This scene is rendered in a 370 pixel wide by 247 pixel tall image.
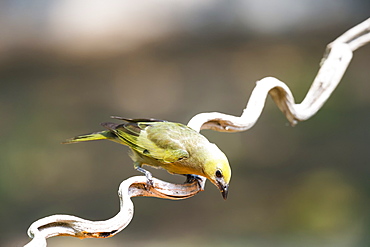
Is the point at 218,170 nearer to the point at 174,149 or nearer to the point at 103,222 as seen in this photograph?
the point at 174,149

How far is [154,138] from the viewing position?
2.18 metres

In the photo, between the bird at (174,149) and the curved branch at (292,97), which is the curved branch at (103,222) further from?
the curved branch at (292,97)

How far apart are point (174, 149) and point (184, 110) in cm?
303

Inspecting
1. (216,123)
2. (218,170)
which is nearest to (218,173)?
(218,170)

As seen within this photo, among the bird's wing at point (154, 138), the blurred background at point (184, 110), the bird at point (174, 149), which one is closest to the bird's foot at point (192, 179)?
the bird at point (174, 149)

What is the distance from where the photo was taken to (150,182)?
1941 mm

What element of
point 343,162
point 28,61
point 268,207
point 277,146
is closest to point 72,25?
point 28,61

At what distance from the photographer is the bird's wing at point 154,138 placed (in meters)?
2.11

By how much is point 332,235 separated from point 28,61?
3602 mm

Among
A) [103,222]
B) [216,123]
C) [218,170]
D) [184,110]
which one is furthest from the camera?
[184,110]

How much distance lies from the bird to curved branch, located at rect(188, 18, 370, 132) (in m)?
0.19

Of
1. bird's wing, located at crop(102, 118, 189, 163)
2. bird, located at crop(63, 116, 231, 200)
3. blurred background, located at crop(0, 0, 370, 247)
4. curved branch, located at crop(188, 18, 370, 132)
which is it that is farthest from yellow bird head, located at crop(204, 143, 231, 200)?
blurred background, located at crop(0, 0, 370, 247)

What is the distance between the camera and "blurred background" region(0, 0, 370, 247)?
16.6 ft

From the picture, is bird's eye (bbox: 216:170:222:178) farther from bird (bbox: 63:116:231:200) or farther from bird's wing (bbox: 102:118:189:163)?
bird's wing (bbox: 102:118:189:163)
